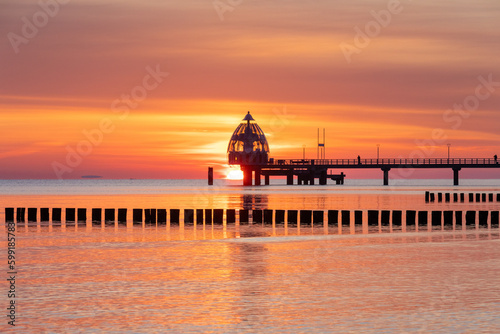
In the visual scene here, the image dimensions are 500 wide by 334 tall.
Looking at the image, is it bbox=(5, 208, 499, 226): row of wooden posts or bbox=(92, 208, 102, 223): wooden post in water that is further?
bbox=(92, 208, 102, 223): wooden post in water

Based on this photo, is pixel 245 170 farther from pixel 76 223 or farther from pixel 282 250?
pixel 282 250

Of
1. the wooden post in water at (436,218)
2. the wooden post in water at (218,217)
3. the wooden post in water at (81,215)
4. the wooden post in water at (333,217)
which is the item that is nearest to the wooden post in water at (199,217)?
the wooden post in water at (218,217)

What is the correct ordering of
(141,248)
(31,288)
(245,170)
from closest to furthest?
(31,288)
(141,248)
(245,170)

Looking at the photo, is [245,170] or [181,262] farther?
[245,170]

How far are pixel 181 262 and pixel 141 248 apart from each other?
5478mm

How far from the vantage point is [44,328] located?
16.0 meters

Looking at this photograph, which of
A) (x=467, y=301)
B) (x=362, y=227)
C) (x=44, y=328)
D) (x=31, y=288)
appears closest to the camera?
(x=44, y=328)

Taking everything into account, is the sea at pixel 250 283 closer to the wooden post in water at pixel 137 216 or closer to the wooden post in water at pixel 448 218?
the wooden post in water at pixel 448 218

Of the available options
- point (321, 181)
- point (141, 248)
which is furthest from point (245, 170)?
point (141, 248)

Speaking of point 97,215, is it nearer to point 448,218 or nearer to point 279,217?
point 279,217

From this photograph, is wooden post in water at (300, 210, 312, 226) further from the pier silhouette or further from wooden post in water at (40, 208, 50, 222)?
the pier silhouette

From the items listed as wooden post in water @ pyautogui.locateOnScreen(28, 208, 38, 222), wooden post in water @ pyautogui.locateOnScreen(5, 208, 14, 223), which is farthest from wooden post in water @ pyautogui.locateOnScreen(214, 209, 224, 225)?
wooden post in water @ pyautogui.locateOnScreen(5, 208, 14, 223)

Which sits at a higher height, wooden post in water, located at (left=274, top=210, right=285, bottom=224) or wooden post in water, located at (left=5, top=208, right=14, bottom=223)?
wooden post in water, located at (left=274, top=210, right=285, bottom=224)

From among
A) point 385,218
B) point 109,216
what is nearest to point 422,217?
point 385,218
